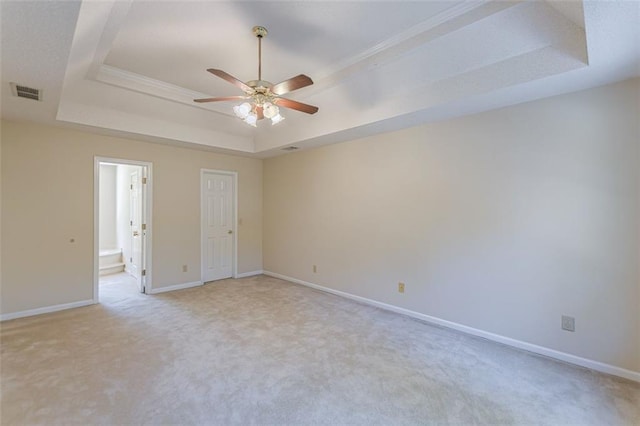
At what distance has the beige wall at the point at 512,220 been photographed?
251 cm

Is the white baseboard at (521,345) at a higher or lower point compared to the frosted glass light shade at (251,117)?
lower

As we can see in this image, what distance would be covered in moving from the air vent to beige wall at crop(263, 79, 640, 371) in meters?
3.58

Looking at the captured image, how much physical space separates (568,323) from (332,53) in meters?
3.41

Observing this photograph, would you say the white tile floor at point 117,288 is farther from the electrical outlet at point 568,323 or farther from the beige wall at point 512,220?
the electrical outlet at point 568,323

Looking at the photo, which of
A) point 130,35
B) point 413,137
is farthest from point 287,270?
point 130,35

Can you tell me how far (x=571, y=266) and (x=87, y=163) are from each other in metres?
5.92

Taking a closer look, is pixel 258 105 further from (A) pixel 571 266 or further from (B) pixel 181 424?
(A) pixel 571 266

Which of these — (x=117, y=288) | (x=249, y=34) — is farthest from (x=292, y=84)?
(x=117, y=288)

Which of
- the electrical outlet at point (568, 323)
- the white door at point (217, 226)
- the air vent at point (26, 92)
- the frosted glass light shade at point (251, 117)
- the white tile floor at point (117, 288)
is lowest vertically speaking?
the white tile floor at point (117, 288)

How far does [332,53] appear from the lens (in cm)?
298

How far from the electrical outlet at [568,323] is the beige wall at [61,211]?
17.2 ft

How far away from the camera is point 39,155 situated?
3852 mm

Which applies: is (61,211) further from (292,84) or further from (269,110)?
(292,84)

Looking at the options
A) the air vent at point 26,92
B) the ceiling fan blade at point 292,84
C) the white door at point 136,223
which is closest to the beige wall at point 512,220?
the ceiling fan blade at point 292,84
